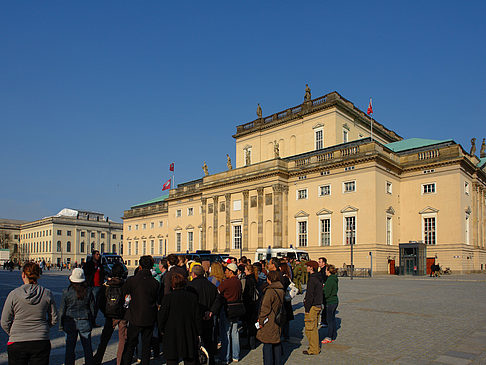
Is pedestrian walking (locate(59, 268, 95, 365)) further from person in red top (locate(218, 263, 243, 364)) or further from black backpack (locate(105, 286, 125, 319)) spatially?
person in red top (locate(218, 263, 243, 364))

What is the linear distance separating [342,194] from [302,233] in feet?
23.1

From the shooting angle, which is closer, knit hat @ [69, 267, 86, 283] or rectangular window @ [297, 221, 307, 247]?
knit hat @ [69, 267, 86, 283]

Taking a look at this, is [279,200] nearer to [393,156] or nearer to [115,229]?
[393,156]

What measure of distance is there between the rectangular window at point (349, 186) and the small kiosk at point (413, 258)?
7.26 metres

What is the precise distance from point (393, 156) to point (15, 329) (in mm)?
45536

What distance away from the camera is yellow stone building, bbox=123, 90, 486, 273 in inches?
1722

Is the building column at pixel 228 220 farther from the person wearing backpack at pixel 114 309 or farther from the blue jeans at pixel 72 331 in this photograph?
the blue jeans at pixel 72 331

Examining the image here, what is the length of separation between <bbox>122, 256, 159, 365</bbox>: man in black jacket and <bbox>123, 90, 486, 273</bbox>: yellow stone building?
32.9m

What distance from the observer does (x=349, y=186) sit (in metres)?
45.9

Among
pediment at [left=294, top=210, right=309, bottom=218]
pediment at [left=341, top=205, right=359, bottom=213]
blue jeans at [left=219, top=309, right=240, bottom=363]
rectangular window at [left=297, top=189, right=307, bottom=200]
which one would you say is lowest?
blue jeans at [left=219, top=309, right=240, bottom=363]

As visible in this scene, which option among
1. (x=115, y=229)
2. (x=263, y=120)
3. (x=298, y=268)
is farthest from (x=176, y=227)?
(x=115, y=229)

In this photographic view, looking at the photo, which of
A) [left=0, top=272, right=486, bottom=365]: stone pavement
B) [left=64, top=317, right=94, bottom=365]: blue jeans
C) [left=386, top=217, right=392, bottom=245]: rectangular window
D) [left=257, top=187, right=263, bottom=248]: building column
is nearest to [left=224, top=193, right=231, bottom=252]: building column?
[left=257, top=187, right=263, bottom=248]: building column

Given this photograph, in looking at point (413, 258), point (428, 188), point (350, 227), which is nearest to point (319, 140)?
point (350, 227)

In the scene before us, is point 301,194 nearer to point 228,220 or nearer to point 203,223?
point 228,220
